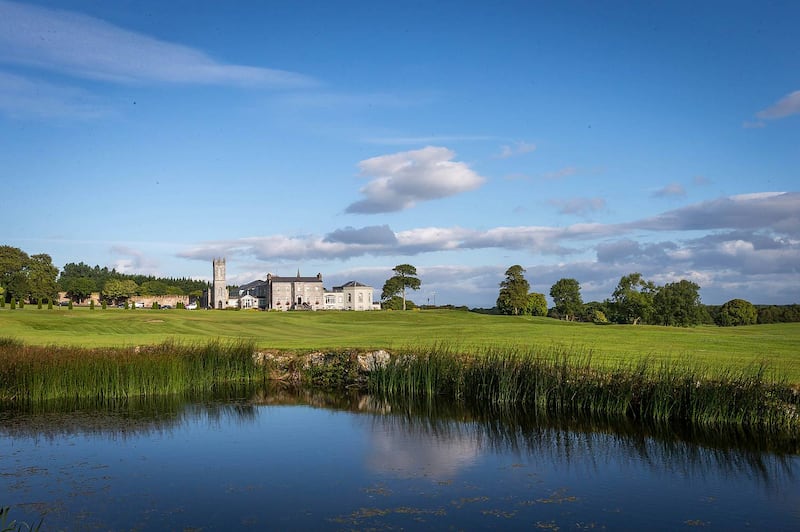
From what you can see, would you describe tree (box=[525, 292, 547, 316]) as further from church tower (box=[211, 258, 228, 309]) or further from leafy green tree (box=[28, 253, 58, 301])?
church tower (box=[211, 258, 228, 309])

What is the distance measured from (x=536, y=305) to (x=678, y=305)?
21.9 m

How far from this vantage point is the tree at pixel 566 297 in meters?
78.0

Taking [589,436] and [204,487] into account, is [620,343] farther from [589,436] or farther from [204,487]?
[204,487]

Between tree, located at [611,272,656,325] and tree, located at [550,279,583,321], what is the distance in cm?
1556

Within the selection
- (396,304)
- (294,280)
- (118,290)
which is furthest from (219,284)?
(396,304)

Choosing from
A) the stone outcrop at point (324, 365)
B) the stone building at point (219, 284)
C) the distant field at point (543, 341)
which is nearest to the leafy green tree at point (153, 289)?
the stone building at point (219, 284)

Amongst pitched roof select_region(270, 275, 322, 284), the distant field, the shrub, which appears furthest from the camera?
pitched roof select_region(270, 275, 322, 284)

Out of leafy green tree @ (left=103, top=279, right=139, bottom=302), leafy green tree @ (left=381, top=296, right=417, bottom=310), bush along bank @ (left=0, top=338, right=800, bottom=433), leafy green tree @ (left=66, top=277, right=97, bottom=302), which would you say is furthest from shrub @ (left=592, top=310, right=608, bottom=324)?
leafy green tree @ (left=66, top=277, right=97, bottom=302)

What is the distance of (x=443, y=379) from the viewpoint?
615 inches

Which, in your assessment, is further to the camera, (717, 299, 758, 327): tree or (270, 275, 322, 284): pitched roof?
(270, 275, 322, 284): pitched roof

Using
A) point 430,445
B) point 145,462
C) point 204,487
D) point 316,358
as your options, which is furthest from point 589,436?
point 316,358

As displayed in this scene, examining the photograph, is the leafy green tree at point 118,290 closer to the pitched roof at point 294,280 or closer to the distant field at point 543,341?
the pitched roof at point 294,280

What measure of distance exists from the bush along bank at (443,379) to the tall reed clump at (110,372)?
2 centimetres

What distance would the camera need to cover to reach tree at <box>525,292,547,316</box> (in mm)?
73000
